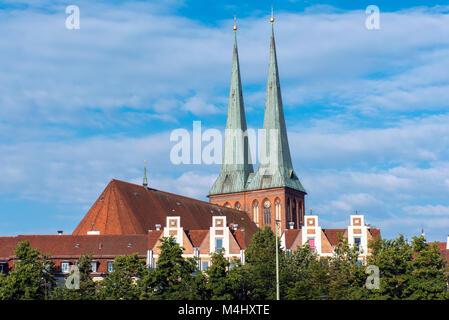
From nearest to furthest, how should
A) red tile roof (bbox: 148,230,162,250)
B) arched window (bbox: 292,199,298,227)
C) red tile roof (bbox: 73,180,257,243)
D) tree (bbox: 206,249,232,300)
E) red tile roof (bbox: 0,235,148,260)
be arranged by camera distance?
tree (bbox: 206,249,232,300) → red tile roof (bbox: 0,235,148,260) → red tile roof (bbox: 148,230,162,250) → red tile roof (bbox: 73,180,257,243) → arched window (bbox: 292,199,298,227)

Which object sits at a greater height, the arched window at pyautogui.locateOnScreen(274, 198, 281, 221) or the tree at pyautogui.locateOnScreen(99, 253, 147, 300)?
the arched window at pyautogui.locateOnScreen(274, 198, 281, 221)

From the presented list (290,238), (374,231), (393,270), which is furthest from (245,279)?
(374,231)

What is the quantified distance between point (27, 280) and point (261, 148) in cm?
7720

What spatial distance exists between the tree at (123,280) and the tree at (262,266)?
9.54 meters

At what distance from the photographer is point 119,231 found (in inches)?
3834

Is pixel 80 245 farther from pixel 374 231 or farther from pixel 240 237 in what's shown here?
pixel 374 231

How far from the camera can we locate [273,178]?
141 meters

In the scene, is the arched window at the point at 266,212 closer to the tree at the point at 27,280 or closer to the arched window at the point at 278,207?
the arched window at the point at 278,207

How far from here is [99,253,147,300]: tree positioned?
228ft

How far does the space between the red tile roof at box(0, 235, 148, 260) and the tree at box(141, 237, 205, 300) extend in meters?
15.4

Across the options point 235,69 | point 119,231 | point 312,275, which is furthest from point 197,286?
point 235,69

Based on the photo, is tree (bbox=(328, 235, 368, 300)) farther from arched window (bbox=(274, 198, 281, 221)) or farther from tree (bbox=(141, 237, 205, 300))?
arched window (bbox=(274, 198, 281, 221))

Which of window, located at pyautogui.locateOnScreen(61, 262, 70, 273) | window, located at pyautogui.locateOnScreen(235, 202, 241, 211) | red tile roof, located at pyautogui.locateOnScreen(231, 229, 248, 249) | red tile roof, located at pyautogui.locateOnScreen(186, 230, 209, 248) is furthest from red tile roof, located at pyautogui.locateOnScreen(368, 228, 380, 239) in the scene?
window, located at pyautogui.locateOnScreen(235, 202, 241, 211)
